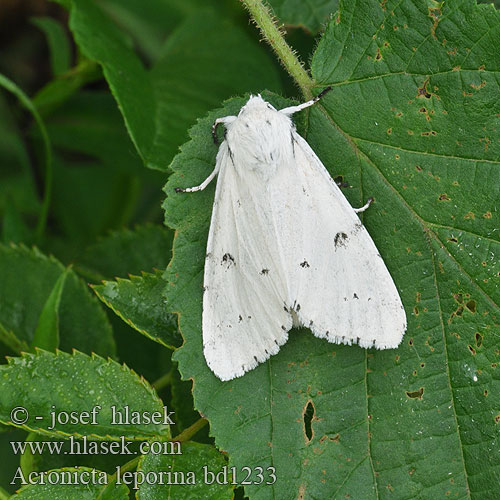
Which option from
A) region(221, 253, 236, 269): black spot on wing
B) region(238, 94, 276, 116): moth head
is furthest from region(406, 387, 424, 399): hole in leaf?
region(238, 94, 276, 116): moth head

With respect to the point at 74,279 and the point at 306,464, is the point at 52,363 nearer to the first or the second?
the point at 74,279

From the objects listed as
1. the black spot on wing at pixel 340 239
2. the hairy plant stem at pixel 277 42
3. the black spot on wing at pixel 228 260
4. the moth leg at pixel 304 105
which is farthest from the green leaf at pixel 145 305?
the hairy plant stem at pixel 277 42

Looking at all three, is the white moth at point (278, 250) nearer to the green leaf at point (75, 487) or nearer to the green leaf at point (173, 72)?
the green leaf at point (173, 72)

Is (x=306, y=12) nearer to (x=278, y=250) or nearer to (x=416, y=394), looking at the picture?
(x=278, y=250)

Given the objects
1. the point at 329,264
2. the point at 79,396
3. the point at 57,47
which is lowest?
the point at 79,396

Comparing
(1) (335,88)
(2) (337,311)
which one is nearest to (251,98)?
(1) (335,88)

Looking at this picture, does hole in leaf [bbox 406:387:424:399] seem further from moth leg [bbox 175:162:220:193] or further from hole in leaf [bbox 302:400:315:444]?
moth leg [bbox 175:162:220:193]

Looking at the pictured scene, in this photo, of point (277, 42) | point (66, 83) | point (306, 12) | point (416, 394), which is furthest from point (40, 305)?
point (306, 12)
